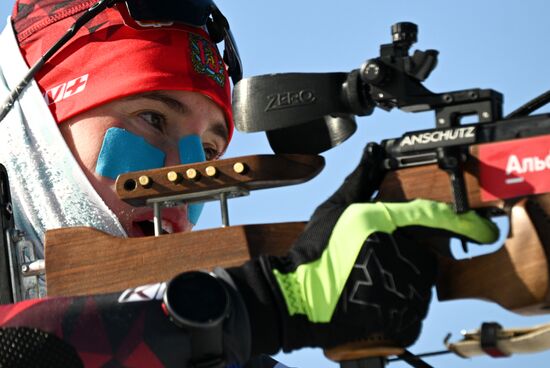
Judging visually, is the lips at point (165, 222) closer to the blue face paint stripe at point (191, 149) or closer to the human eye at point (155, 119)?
the blue face paint stripe at point (191, 149)

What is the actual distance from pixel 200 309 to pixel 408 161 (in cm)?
66

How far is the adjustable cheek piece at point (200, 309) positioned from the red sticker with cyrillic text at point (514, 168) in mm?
696

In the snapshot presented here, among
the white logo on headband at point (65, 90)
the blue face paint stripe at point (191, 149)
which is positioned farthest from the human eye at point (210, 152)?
the white logo on headband at point (65, 90)

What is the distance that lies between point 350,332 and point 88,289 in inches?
33.8

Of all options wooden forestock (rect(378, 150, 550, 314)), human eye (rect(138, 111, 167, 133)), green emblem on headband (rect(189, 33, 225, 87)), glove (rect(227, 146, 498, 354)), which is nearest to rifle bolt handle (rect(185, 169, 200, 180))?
glove (rect(227, 146, 498, 354))

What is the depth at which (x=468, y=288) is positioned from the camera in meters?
3.33

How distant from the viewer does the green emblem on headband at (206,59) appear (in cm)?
534

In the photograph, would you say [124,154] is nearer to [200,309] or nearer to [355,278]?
[200,309]

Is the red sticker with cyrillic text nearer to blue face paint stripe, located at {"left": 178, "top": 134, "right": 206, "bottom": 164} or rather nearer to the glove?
the glove

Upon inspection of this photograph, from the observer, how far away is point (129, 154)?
195 inches

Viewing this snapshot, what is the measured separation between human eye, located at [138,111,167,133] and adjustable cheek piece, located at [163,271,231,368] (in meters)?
1.82

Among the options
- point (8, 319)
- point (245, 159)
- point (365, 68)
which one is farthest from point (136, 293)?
point (365, 68)

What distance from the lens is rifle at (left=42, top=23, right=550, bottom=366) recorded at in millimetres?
3254

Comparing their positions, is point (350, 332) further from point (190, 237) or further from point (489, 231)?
point (190, 237)
